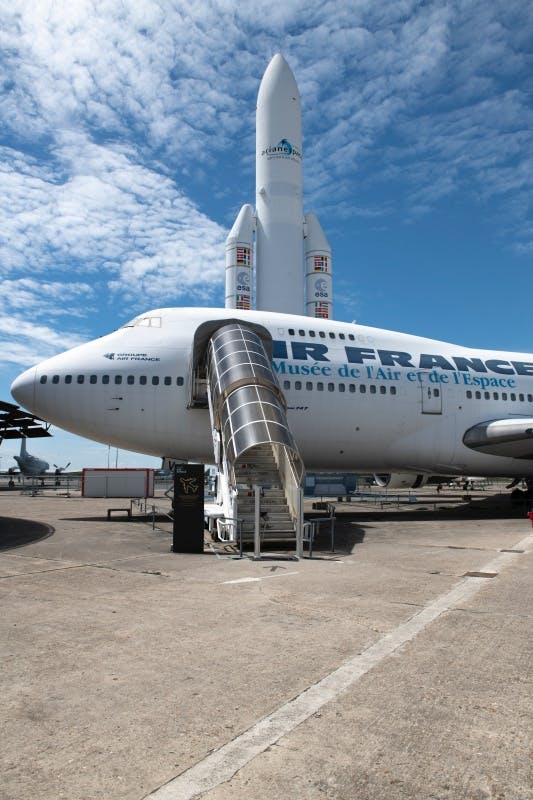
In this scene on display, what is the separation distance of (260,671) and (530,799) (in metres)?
2.37

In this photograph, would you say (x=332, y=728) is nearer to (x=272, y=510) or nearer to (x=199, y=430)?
(x=272, y=510)

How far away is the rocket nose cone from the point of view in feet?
191

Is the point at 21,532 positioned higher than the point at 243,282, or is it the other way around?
the point at 243,282

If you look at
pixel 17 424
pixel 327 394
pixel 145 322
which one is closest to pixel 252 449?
pixel 327 394

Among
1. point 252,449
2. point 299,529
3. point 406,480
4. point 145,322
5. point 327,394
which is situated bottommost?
point 299,529

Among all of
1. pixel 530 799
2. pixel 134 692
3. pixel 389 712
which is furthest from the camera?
pixel 134 692

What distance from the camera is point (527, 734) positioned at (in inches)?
149

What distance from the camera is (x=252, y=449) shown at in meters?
14.8

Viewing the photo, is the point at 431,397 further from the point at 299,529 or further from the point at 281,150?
the point at 281,150

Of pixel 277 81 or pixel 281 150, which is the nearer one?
pixel 281 150

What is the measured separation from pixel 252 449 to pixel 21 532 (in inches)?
248

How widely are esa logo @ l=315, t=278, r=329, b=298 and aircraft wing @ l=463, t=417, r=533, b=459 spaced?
1481 inches

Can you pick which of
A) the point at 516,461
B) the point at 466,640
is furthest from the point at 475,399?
the point at 466,640

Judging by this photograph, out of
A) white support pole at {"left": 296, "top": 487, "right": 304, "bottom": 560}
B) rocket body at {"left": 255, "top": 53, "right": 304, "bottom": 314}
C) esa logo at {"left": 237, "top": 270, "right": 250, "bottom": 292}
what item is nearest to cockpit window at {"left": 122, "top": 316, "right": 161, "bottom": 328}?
white support pole at {"left": 296, "top": 487, "right": 304, "bottom": 560}
